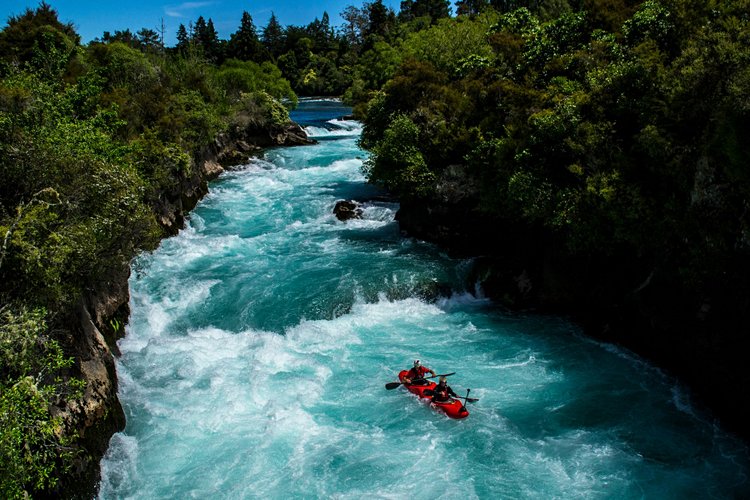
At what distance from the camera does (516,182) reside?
57.8 feet

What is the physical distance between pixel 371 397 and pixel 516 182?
28.0 feet

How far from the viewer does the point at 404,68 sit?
27.6 metres

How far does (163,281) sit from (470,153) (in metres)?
13.1

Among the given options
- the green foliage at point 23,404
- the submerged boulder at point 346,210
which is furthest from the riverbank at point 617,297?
the green foliage at point 23,404

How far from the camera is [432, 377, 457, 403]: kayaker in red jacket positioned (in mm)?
13211

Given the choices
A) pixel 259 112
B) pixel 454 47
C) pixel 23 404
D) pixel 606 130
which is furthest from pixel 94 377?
pixel 259 112

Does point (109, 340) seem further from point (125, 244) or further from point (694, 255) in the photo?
point (694, 255)

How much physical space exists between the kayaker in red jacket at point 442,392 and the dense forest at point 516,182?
248 inches

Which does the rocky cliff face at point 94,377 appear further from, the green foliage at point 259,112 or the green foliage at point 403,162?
the green foliage at point 259,112

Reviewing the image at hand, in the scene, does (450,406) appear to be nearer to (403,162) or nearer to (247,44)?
(403,162)

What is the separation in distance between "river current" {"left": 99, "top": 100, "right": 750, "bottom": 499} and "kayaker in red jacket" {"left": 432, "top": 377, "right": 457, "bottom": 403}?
393mm

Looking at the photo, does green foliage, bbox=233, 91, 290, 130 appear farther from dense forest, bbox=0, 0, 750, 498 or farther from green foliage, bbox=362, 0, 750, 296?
green foliage, bbox=362, 0, 750, 296

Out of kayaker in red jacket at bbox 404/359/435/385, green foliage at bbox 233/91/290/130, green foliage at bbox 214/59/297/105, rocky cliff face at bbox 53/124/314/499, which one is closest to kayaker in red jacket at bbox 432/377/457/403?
kayaker in red jacket at bbox 404/359/435/385

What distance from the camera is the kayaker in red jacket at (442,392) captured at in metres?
13.2
